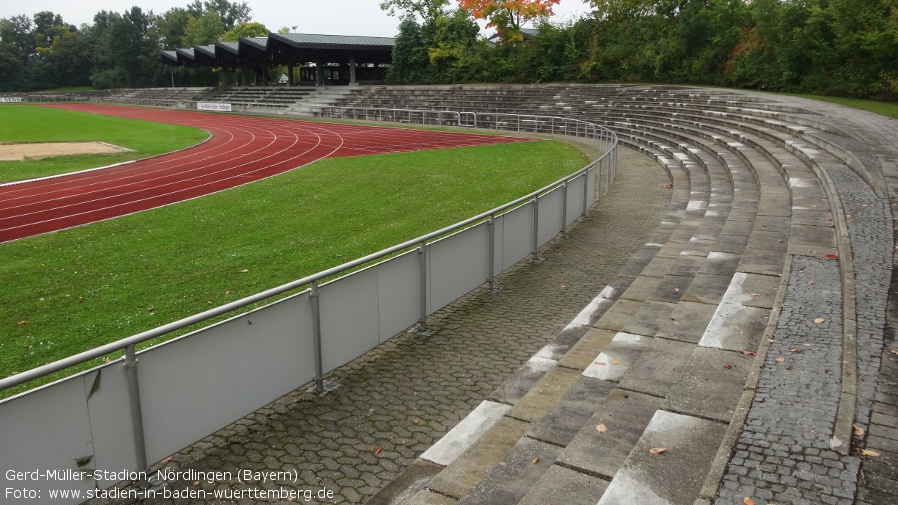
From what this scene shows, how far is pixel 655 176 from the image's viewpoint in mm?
19422

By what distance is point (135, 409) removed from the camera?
4.48 meters

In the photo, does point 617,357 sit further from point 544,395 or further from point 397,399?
point 397,399

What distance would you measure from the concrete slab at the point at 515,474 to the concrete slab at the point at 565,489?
0.14m

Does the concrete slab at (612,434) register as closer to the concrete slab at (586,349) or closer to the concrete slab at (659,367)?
the concrete slab at (659,367)

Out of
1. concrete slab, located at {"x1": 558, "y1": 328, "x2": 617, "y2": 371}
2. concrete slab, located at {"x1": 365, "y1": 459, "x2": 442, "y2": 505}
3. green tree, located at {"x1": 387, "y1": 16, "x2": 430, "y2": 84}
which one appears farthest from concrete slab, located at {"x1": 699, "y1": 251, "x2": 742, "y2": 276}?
green tree, located at {"x1": 387, "y1": 16, "x2": 430, "y2": 84}

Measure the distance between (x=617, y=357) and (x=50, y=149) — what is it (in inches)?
1153

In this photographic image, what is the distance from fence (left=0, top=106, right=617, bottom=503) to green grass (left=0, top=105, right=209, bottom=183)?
17890mm

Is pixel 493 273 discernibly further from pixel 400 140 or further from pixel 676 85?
pixel 676 85

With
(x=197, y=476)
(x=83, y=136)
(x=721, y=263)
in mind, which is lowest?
(x=197, y=476)

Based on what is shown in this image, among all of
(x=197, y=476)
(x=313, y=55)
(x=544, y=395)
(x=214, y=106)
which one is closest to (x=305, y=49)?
(x=313, y=55)

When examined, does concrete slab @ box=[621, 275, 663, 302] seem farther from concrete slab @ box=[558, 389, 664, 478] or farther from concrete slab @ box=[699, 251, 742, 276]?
concrete slab @ box=[558, 389, 664, 478]

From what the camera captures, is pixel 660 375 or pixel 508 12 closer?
pixel 660 375

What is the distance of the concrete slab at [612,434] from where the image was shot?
13.9 feet

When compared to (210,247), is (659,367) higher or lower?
higher
